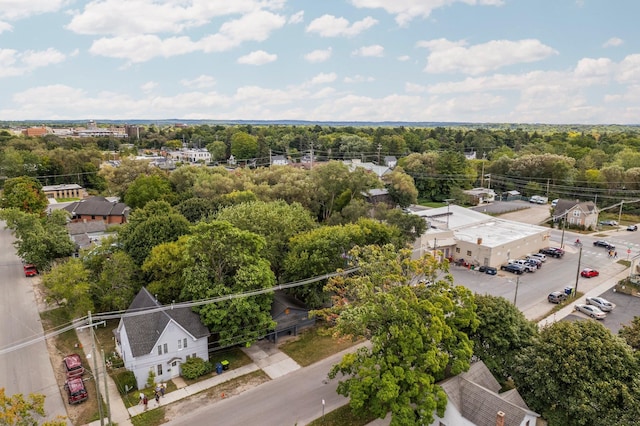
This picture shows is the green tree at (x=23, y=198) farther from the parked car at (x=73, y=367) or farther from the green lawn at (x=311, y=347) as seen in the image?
the green lawn at (x=311, y=347)

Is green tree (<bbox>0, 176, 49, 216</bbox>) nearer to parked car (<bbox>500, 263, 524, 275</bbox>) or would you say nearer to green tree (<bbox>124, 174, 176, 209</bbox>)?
green tree (<bbox>124, 174, 176, 209</bbox>)

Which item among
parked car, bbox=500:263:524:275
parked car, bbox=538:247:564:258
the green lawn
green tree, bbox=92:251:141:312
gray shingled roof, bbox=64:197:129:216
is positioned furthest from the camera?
gray shingled roof, bbox=64:197:129:216

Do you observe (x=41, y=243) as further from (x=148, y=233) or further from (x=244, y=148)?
(x=244, y=148)

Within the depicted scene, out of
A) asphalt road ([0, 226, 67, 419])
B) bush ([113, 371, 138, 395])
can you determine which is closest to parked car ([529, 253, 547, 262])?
bush ([113, 371, 138, 395])

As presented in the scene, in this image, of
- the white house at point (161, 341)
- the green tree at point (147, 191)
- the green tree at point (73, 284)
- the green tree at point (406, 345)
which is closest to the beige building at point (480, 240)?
the green tree at point (406, 345)

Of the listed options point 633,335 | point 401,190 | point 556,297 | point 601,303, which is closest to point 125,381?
point 633,335
